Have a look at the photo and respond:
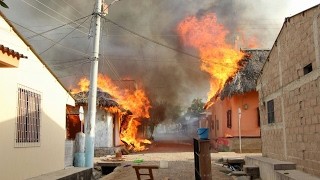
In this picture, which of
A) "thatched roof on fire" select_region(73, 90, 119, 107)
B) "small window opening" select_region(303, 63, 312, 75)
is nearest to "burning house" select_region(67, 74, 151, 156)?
"thatched roof on fire" select_region(73, 90, 119, 107)

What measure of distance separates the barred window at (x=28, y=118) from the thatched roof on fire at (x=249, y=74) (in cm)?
1431

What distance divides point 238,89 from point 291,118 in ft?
39.8

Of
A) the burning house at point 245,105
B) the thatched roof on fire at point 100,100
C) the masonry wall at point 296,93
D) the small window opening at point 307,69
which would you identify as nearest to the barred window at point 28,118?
the masonry wall at point 296,93

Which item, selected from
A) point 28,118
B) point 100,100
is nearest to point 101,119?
point 100,100

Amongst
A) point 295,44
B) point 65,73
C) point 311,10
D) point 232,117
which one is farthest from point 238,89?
point 65,73

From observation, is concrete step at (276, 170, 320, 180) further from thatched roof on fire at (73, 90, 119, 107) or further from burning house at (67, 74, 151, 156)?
burning house at (67, 74, 151, 156)

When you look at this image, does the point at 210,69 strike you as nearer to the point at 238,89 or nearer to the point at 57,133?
the point at 238,89

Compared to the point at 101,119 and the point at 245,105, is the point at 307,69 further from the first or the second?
the point at 101,119

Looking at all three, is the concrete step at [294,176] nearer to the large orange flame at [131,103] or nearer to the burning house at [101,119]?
the burning house at [101,119]

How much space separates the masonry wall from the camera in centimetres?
813

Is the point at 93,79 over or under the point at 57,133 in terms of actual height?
over

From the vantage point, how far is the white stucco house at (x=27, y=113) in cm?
875

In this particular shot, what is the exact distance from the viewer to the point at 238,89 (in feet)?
72.3

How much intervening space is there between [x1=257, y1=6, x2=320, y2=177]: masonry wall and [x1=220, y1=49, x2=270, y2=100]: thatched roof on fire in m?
9.14
